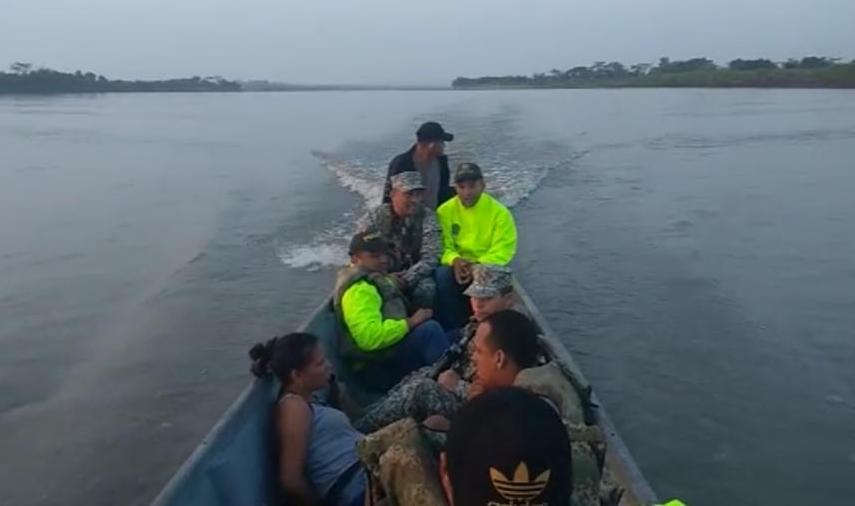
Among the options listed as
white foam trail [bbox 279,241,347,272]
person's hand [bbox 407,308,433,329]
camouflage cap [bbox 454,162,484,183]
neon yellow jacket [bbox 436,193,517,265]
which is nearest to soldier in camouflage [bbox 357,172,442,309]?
neon yellow jacket [bbox 436,193,517,265]

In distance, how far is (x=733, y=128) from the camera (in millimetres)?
29938

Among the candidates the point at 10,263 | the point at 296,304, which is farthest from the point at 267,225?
the point at 296,304

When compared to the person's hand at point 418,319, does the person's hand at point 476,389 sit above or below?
above

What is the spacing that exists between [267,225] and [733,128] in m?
21.1

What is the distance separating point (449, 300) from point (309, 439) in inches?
99.0

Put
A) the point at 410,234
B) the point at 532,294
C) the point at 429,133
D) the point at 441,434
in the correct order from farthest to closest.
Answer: the point at 532,294 < the point at 429,133 < the point at 410,234 < the point at 441,434

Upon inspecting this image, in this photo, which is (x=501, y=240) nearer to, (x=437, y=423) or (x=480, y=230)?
(x=480, y=230)

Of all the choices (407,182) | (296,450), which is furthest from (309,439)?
(407,182)

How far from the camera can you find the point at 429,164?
6508 millimetres

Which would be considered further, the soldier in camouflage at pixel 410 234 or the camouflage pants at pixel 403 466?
the soldier in camouflage at pixel 410 234

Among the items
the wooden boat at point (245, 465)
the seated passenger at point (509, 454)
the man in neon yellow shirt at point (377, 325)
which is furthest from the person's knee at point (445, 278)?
the seated passenger at point (509, 454)

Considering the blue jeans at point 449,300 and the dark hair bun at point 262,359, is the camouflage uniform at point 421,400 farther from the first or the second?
the blue jeans at point 449,300

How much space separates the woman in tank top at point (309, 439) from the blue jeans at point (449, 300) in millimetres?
2356

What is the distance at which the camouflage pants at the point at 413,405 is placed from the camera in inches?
129
